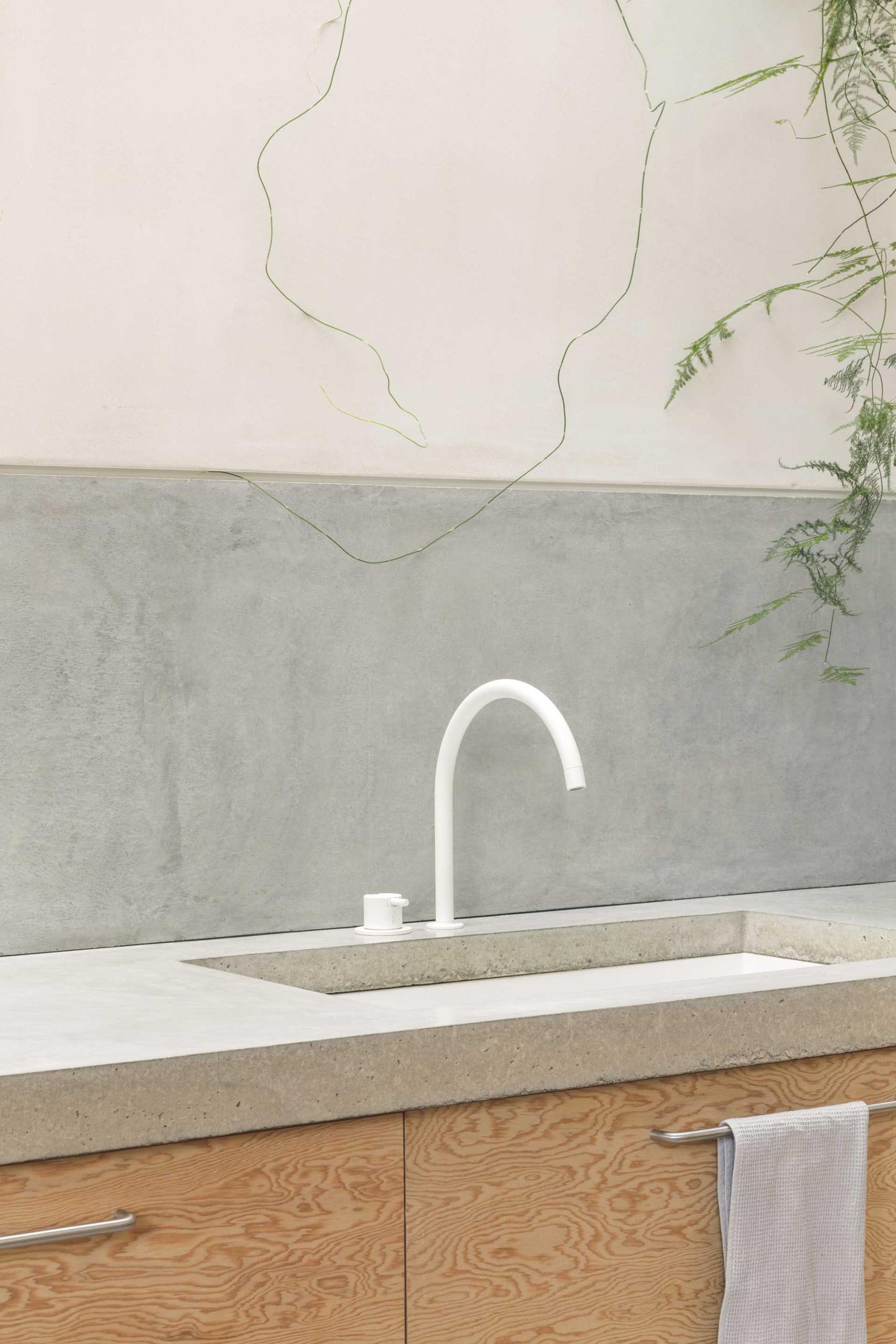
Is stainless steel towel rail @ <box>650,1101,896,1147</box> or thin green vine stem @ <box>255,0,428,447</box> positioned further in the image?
thin green vine stem @ <box>255,0,428,447</box>

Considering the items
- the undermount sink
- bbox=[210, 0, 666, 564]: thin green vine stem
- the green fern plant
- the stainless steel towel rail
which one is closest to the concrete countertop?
the stainless steel towel rail

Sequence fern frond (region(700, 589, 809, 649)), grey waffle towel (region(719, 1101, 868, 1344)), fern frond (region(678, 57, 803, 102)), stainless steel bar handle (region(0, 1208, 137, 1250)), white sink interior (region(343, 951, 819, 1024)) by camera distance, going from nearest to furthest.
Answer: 1. stainless steel bar handle (region(0, 1208, 137, 1250))
2. grey waffle towel (region(719, 1101, 868, 1344))
3. white sink interior (region(343, 951, 819, 1024))
4. fern frond (region(678, 57, 803, 102))
5. fern frond (region(700, 589, 809, 649))

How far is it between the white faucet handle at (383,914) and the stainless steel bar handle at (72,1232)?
0.73 meters

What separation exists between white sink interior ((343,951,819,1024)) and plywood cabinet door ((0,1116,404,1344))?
34cm

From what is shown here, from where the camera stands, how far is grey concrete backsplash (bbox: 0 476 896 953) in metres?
1.67

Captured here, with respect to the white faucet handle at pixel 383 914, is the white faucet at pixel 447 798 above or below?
above

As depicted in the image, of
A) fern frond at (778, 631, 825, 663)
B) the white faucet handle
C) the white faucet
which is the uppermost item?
fern frond at (778, 631, 825, 663)

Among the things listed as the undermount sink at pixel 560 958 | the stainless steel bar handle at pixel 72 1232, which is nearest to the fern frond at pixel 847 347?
the undermount sink at pixel 560 958

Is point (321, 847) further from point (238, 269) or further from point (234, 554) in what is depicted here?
point (238, 269)

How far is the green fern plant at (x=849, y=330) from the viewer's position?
208 centimetres

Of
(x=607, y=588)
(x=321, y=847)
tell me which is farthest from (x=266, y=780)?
(x=607, y=588)

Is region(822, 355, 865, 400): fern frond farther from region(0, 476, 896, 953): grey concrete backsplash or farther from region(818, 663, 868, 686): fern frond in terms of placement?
region(818, 663, 868, 686): fern frond

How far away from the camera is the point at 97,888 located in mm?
1675

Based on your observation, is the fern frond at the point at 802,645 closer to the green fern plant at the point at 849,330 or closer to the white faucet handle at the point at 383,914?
the green fern plant at the point at 849,330
